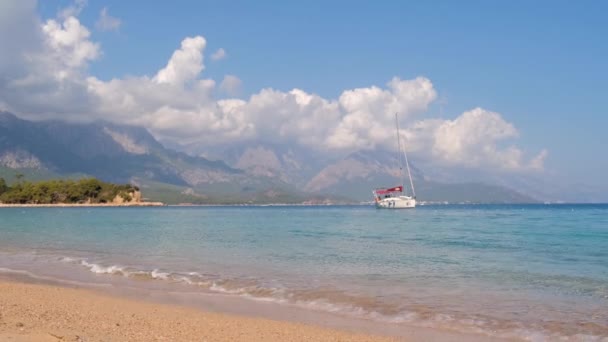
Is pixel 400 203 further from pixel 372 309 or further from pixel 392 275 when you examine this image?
pixel 372 309

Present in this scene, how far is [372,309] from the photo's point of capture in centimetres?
1920

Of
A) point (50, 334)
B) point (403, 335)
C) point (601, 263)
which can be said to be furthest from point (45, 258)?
point (601, 263)

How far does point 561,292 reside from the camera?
22469 mm

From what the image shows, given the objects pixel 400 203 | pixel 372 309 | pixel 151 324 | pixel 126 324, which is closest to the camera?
pixel 126 324

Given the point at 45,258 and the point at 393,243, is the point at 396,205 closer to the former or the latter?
the point at 393,243

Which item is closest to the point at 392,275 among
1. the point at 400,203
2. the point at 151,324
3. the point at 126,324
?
the point at 151,324

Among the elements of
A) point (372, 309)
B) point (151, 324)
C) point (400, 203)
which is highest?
point (400, 203)

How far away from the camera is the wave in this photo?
1622 cm

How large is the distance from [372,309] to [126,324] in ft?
28.4

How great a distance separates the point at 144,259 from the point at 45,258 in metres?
6.77

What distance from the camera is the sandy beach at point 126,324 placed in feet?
43.6

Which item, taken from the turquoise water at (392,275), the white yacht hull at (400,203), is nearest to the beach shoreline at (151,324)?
the turquoise water at (392,275)

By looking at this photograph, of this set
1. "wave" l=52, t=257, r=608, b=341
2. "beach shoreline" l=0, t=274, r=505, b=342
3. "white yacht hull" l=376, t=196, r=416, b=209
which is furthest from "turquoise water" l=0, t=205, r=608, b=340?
"white yacht hull" l=376, t=196, r=416, b=209

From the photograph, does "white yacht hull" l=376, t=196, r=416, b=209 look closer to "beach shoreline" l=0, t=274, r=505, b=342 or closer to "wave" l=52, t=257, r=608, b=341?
"wave" l=52, t=257, r=608, b=341
